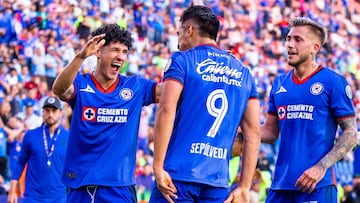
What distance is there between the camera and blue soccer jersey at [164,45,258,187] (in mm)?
6410

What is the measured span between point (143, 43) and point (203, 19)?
16873 millimetres

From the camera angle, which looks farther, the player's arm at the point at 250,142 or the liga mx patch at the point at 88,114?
the liga mx patch at the point at 88,114

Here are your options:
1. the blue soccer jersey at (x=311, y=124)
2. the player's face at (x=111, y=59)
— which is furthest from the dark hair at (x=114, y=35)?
the blue soccer jersey at (x=311, y=124)

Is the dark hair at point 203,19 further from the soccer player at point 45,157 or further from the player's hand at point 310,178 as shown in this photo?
the soccer player at point 45,157

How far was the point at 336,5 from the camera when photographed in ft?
107

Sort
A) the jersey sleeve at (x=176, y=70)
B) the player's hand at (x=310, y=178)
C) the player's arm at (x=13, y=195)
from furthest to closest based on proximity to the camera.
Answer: the player's arm at (x=13, y=195)
the player's hand at (x=310, y=178)
the jersey sleeve at (x=176, y=70)

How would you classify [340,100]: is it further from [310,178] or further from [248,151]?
[248,151]

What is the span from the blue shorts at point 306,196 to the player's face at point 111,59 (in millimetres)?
1658

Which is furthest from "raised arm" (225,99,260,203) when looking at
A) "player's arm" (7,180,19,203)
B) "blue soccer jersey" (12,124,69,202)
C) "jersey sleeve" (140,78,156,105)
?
"blue soccer jersey" (12,124,69,202)

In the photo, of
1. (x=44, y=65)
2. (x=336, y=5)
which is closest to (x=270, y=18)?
(x=336, y=5)

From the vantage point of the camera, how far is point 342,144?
298 inches

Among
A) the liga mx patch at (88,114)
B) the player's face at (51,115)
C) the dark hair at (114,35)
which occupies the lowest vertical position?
the liga mx patch at (88,114)

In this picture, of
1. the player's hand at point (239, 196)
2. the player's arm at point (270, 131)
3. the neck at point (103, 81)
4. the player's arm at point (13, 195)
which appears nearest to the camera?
the player's hand at point (239, 196)

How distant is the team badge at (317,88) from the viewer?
769cm
